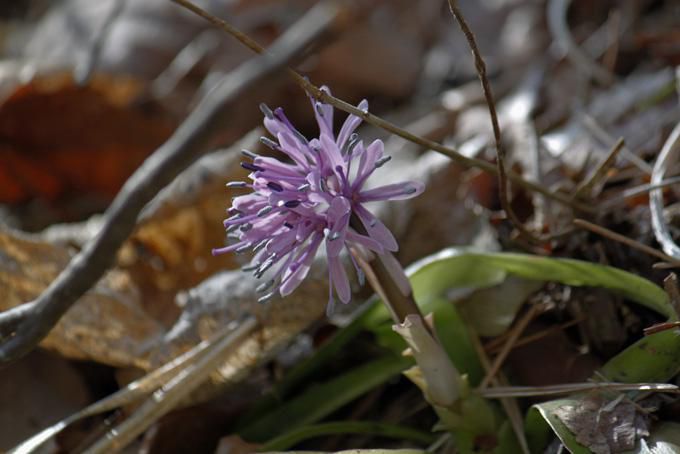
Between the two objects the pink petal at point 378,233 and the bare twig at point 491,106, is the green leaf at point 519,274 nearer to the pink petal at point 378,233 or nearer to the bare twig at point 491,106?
the bare twig at point 491,106

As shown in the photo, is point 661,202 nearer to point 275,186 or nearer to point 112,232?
point 275,186

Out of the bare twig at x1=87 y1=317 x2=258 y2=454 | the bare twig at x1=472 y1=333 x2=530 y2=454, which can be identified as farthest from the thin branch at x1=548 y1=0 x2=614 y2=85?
the bare twig at x1=87 y1=317 x2=258 y2=454

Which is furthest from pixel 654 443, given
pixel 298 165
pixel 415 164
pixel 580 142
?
pixel 415 164

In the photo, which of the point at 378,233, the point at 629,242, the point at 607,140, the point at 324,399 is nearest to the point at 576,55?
the point at 607,140

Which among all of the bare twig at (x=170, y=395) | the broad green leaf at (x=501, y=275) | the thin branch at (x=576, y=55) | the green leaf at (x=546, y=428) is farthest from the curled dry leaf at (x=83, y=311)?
the thin branch at (x=576, y=55)

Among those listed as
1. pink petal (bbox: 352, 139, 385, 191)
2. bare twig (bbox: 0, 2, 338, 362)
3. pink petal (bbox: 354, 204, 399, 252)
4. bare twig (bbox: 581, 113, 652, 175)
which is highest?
bare twig (bbox: 0, 2, 338, 362)

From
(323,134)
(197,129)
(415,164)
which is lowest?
(415,164)

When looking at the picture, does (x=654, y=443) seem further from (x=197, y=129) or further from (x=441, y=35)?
(x=441, y=35)

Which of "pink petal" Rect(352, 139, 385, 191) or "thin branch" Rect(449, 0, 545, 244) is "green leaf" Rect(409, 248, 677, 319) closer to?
"thin branch" Rect(449, 0, 545, 244)
